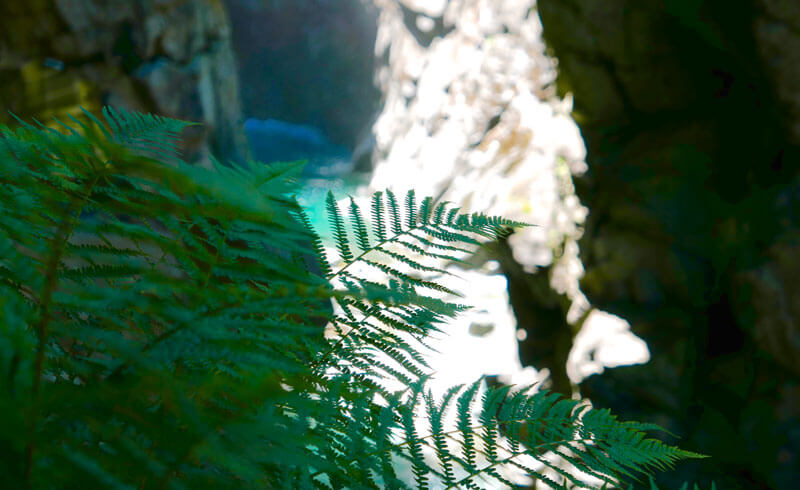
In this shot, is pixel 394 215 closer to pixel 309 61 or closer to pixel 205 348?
pixel 205 348

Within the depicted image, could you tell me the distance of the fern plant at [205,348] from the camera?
0.27m

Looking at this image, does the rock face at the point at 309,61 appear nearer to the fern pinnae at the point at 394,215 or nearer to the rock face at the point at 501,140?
the rock face at the point at 501,140

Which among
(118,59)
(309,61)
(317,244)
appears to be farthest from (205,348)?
(309,61)

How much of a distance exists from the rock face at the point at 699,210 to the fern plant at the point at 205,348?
2.67 meters

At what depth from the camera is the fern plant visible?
0.90ft

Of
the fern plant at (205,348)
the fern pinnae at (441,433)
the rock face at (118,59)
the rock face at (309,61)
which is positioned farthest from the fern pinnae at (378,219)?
the rock face at (309,61)

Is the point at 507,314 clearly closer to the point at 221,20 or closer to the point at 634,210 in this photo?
the point at 634,210

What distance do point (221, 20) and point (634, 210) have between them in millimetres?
4390

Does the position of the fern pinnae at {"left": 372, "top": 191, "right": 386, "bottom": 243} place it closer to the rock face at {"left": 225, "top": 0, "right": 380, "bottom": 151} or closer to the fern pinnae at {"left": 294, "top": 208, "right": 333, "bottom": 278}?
the fern pinnae at {"left": 294, "top": 208, "right": 333, "bottom": 278}

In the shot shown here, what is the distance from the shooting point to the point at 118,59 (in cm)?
463

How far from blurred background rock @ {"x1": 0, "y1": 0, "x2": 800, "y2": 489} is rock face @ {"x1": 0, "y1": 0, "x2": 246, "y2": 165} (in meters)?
0.01

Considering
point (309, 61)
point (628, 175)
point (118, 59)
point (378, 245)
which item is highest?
point (309, 61)

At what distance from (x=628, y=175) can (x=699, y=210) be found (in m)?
0.45

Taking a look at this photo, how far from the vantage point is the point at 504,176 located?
5.59 m
